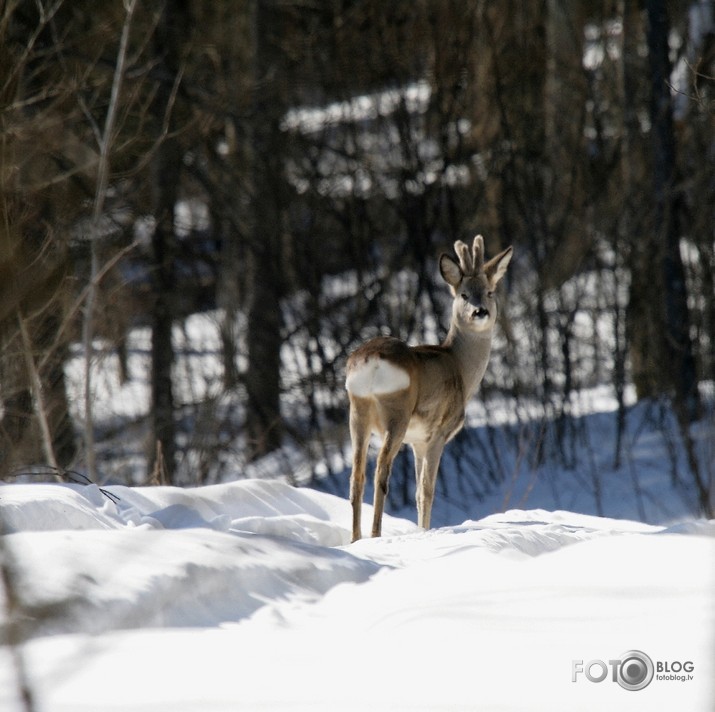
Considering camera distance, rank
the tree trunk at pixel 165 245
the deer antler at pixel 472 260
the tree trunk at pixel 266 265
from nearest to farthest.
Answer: the deer antler at pixel 472 260 → the tree trunk at pixel 266 265 → the tree trunk at pixel 165 245

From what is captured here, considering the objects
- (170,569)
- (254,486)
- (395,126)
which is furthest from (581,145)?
(170,569)

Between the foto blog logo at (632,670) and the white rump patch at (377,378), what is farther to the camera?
the white rump patch at (377,378)

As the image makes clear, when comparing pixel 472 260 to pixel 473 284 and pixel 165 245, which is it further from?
pixel 165 245

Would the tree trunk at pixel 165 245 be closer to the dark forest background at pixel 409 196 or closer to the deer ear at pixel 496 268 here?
the dark forest background at pixel 409 196

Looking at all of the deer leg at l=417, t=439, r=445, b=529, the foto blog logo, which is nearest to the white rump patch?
the deer leg at l=417, t=439, r=445, b=529

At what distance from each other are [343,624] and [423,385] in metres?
3.33

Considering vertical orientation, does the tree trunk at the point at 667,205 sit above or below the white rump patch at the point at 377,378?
above

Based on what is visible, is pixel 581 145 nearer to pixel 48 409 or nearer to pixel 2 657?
pixel 48 409

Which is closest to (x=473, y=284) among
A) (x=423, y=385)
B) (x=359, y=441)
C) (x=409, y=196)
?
(x=423, y=385)

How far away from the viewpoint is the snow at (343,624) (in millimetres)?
3146

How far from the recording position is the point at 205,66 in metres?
19.1

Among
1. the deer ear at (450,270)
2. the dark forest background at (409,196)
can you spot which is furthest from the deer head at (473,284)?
the dark forest background at (409,196)

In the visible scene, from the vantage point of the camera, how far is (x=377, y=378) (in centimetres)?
678

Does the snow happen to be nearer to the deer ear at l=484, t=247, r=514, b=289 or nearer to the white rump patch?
the white rump patch
